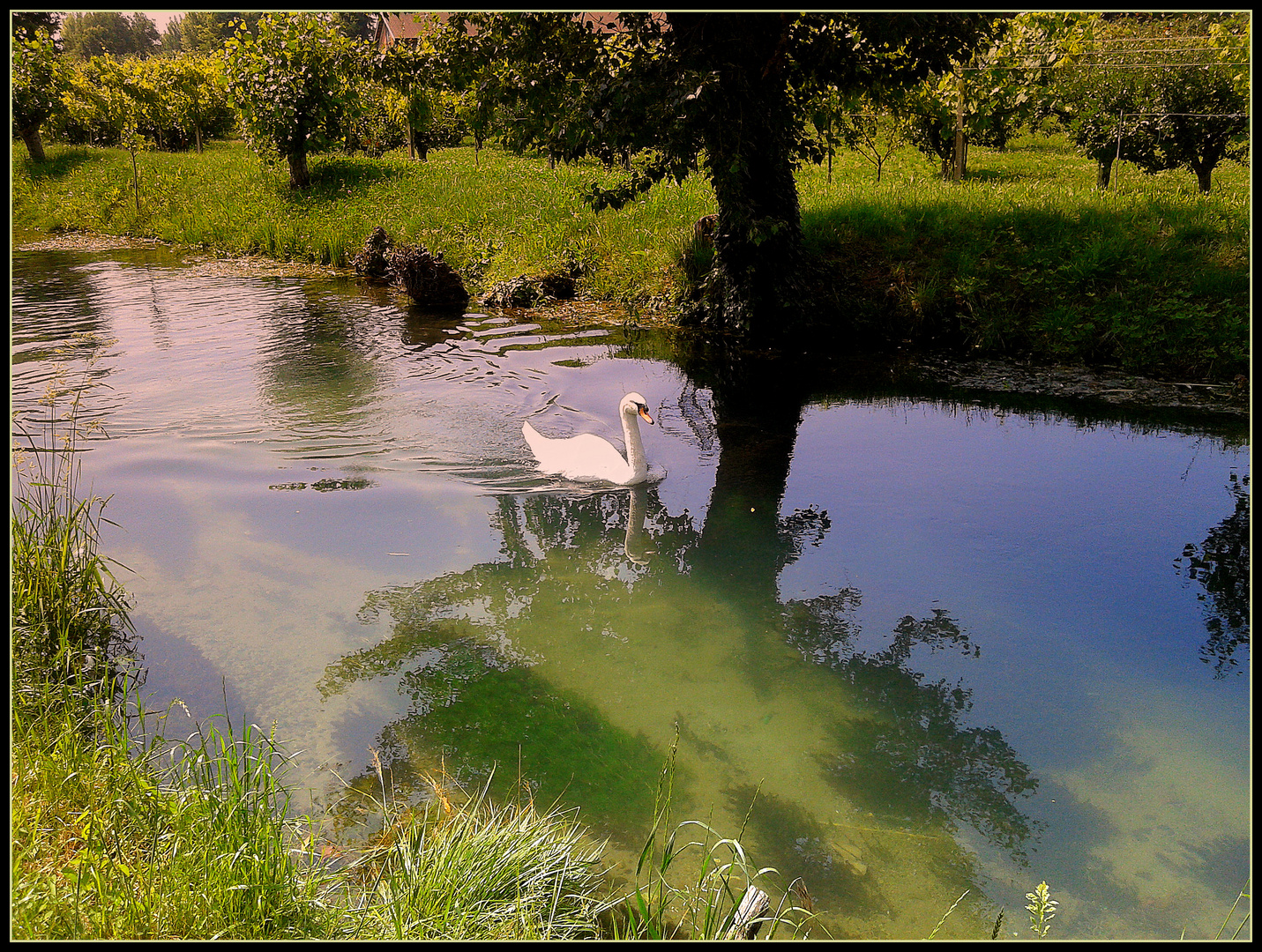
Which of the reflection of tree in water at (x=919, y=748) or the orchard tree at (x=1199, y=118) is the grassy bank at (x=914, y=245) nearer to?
the orchard tree at (x=1199, y=118)

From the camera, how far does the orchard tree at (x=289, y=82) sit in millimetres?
20078

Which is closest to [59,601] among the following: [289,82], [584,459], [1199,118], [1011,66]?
[584,459]

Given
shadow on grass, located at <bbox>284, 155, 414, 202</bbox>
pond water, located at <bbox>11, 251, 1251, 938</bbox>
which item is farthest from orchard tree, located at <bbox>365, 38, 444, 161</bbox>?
shadow on grass, located at <bbox>284, 155, 414, 202</bbox>

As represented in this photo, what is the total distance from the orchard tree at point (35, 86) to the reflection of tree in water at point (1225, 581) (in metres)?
31.6

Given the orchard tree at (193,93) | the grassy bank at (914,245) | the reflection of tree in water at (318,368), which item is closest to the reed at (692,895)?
the reflection of tree in water at (318,368)

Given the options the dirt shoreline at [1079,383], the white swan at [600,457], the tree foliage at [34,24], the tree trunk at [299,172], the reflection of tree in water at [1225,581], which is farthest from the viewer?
the tree foliage at [34,24]

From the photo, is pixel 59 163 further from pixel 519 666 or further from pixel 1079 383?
pixel 1079 383

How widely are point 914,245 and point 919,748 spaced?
29.9 ft

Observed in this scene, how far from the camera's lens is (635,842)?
3.71 metres

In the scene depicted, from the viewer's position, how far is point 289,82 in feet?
65.9

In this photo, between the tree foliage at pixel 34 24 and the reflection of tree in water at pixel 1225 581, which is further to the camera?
the tree foliage at pixel 34 24

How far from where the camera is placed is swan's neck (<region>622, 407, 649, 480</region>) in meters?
7.18

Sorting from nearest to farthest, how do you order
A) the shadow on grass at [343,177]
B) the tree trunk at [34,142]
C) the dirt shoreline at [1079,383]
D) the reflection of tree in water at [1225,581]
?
the reflection of tree in water at [1225,581] → the dirt shoreline at [1079,383] → the shadow on grass at [343,177] → the tree trunk at [34,142]

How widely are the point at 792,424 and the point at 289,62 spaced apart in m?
18.0
